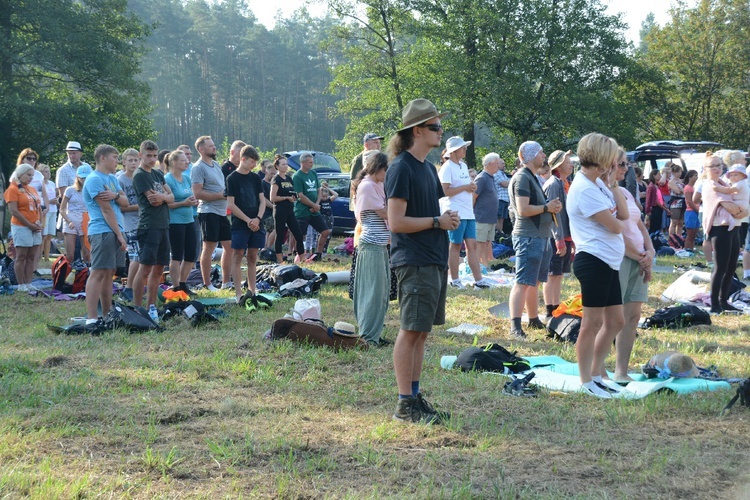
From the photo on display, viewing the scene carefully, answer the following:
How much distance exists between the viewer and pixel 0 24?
27.6m

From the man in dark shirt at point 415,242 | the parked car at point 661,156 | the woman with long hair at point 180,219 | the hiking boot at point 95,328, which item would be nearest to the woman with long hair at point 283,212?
the woman with long hair at point 180,219

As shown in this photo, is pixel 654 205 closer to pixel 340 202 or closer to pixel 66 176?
pixel 340 202

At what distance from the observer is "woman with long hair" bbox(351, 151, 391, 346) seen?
7434mm

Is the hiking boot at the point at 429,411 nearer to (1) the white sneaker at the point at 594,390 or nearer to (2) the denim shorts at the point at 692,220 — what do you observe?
(1) the white sneaker at the point at 594,390

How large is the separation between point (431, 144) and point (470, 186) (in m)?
5.73

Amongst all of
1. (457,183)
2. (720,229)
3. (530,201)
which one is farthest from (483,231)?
(530,201)

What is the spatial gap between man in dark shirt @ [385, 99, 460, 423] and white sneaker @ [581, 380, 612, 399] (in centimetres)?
129

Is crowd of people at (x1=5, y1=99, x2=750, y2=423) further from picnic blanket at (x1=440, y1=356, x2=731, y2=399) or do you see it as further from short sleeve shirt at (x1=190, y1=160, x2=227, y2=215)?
picnic blanket at (x1=440, y1=356, x2=731, y2=399)

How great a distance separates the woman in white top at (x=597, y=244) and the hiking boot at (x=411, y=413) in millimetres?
1420

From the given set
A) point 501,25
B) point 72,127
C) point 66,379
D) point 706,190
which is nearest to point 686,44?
point 501,25

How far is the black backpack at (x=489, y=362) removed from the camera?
6516 millimetres

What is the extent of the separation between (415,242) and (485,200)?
812cm

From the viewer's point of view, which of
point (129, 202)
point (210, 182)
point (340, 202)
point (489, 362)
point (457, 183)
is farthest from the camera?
point (340, 202)

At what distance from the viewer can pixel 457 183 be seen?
10906 millimetres
